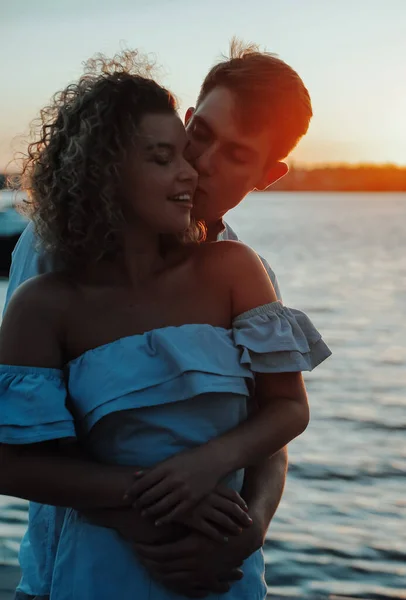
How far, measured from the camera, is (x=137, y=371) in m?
1.90

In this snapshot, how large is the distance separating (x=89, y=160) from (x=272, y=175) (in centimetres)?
97

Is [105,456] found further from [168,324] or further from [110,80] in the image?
[110,80]

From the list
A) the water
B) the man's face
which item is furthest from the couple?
the water

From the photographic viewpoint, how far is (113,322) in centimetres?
197

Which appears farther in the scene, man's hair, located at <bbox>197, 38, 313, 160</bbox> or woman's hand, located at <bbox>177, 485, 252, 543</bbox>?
man's hair, located at <bbox>197, 38, 313, 160</bbox>

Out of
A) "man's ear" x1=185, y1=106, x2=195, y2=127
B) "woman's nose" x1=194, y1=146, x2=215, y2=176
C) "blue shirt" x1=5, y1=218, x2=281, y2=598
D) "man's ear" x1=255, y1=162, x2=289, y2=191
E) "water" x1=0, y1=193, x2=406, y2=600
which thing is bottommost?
"water" x1=0, y1=193, x2=406, y2=600

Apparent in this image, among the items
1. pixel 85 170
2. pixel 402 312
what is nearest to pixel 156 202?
pixel 85 170

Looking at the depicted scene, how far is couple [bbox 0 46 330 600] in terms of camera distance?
1882mm

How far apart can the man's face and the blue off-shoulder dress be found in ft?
2.00

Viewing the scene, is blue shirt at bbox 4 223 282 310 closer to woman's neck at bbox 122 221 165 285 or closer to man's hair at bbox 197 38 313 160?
woman's neck at bbox 122 221 165 285

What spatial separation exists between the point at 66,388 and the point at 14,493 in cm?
22

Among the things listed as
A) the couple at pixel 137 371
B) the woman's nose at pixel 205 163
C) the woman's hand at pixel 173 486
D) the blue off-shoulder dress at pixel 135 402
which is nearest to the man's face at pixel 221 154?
the woman's nose at pixel 205 163

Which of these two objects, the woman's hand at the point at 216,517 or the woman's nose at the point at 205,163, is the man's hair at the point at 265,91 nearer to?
the woman's nose at the point at 205,163

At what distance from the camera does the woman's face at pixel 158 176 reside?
1.97 metres
